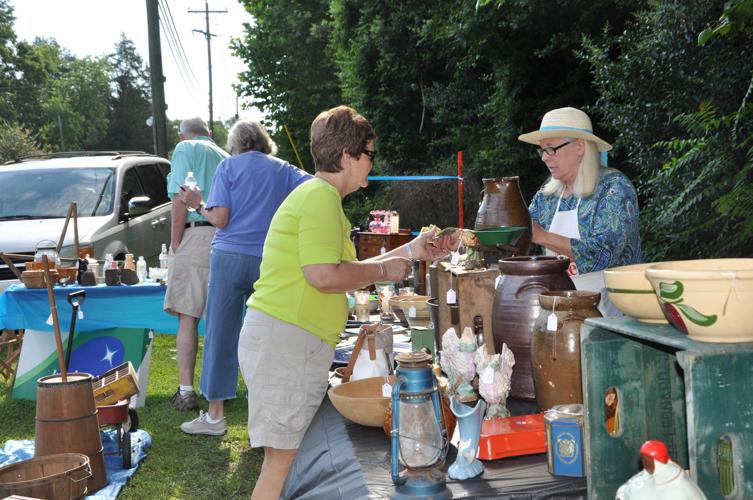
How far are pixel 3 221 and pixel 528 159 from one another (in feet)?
24.9

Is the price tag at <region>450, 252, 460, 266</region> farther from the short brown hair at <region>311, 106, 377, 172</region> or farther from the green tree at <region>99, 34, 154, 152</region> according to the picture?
the green tree at <region>99, 34, 154, 152</region>

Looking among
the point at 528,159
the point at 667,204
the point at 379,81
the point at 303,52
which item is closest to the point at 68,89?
the point at 303,52

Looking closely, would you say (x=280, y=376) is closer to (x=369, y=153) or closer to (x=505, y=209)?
(x=369, y=153)

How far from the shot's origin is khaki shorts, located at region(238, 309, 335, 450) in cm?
234

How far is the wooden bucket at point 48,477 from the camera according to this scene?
2785mm

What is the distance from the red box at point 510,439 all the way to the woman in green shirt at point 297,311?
2.29 feet

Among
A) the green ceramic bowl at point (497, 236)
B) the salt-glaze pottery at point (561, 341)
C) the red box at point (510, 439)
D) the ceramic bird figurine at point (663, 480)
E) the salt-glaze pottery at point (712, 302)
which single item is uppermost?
the green ceramic bowl at point (497, 236)

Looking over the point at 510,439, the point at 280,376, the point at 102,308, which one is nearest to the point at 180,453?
the point at 102,308

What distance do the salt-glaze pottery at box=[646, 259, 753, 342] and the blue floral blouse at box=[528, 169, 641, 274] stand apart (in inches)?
66.3

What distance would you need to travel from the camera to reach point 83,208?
7.28 m

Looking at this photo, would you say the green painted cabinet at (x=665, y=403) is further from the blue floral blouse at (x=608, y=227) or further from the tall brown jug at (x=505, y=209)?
the blue floral blouse at (x=608, y=227)

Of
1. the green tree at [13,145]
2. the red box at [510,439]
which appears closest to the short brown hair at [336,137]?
the red box at [510,439]

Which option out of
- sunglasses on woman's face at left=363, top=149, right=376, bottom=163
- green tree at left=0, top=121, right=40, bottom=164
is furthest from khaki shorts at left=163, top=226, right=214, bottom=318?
green tree at left=0, top=121, right=40, bottom=164

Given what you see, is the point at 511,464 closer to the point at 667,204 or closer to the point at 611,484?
the point at 611,484
